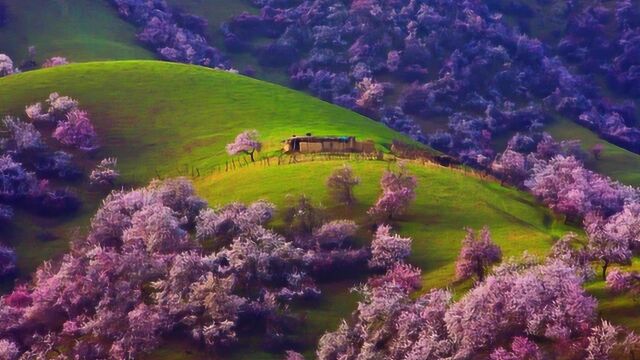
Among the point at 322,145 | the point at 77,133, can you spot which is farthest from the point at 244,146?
the point at 77,133

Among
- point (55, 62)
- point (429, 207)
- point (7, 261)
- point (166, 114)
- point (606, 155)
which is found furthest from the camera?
point (606, 155)

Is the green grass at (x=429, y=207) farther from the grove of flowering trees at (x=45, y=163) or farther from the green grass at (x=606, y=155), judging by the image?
the green grass at (x=606, y=155)

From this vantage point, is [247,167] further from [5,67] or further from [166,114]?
[5,67]

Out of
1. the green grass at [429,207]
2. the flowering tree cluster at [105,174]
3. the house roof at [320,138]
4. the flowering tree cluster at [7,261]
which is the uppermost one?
the house roof at [320,138]

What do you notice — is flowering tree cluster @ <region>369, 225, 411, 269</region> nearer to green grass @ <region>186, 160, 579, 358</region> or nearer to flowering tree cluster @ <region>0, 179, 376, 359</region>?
green grass @ <region>186, 160, 579, 358</region>

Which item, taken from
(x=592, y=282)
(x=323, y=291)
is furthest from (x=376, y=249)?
(x=592, y=282)

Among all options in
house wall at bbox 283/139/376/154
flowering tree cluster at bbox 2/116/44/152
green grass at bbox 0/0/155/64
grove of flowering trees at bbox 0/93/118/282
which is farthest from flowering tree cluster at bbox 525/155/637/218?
green grass at bbox 0/0/155/64

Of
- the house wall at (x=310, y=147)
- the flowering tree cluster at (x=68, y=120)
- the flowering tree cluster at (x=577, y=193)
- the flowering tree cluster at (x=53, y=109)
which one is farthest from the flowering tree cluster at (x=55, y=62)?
the flowering tree cluster at (x=577, y=193)
